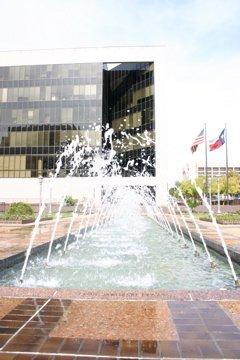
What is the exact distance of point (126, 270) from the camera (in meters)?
9.71

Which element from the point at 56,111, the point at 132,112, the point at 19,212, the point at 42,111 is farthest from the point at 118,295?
the point at 42,111

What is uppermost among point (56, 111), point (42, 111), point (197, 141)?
point (42, 111)

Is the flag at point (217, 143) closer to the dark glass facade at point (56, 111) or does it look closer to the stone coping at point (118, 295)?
the dark glass facade at point (56, 111)

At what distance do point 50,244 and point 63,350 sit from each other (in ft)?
30.3

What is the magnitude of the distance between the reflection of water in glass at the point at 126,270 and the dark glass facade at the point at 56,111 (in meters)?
49.3

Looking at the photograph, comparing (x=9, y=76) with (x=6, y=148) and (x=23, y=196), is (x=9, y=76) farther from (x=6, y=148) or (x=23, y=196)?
(x=23, y=196)

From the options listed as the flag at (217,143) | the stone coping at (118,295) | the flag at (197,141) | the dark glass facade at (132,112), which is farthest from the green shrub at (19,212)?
the dark glass facade at (132,112)

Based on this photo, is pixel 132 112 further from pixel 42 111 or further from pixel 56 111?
pixel 42 111

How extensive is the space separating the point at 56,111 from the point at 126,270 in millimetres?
57365

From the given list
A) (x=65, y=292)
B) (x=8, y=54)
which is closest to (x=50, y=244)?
(x=65, y=292)

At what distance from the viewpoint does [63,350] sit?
3.85m

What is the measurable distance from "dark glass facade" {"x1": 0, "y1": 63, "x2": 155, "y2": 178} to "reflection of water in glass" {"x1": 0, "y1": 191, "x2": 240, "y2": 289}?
162 feet

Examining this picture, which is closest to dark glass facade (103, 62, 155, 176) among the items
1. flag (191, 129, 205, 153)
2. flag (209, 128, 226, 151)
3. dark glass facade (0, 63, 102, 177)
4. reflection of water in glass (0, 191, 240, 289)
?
dark glass facade (0, 63, 102, 177)

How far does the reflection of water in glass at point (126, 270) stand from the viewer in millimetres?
8102
